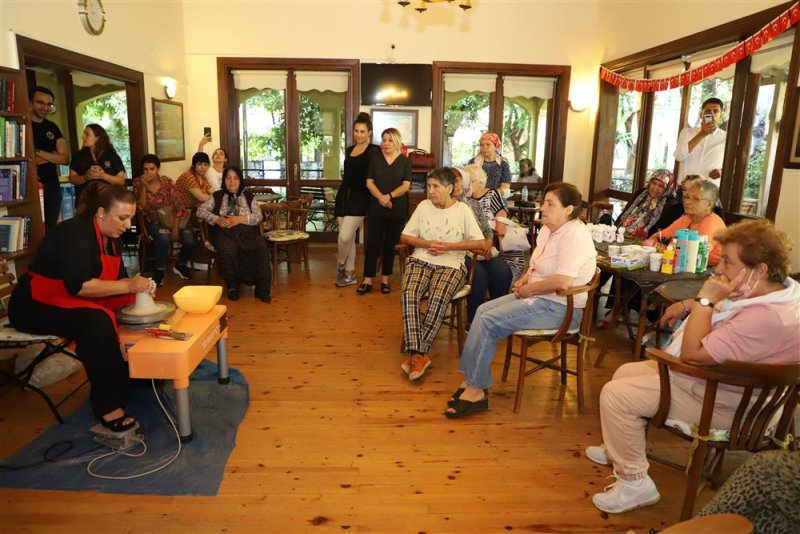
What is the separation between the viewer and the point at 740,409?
187 cm

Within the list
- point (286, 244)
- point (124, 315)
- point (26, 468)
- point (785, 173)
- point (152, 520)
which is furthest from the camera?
point (286, 244)

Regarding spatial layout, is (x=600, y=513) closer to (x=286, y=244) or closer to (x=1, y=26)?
(x=286, y=244)

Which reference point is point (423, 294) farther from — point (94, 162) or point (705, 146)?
point (94, 162)

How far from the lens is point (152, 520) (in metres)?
2.07

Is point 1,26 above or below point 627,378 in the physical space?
above

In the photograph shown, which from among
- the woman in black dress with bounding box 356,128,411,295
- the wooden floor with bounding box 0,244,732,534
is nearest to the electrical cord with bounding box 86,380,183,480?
the wooden floor with bounding box 0,244,732,534

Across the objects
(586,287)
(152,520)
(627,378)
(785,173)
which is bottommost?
(152,520)

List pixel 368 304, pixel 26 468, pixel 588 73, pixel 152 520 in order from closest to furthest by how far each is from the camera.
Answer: pixel 152 520, pixel 26 468, pixel 368 304, pixel 588 73

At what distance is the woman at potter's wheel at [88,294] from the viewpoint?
8.30 ft

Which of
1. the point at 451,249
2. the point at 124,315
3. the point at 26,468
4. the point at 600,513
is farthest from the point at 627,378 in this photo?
the point at 26,468

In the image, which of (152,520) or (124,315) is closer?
(152,520)

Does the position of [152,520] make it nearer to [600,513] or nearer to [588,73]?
[600,513]

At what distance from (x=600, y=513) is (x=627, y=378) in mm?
525

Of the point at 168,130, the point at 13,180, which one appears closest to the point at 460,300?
the point at 13,180
